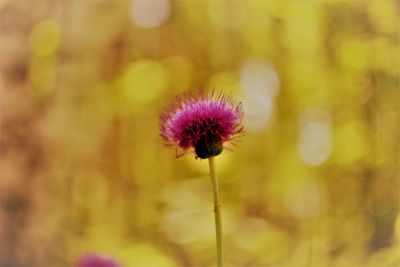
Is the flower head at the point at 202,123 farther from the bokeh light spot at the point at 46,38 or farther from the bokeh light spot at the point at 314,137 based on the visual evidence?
the bokeh light spot at the point at 46,38

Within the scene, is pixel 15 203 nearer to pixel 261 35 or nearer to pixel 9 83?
pixel 9 83

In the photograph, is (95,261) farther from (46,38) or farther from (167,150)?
(46,38)

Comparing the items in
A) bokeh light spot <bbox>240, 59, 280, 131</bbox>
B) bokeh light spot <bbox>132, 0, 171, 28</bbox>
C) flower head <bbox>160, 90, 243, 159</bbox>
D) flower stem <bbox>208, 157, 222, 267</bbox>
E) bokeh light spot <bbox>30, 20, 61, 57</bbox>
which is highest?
bokeh light spot <bbox>132, 0, 171, 28</bbox>

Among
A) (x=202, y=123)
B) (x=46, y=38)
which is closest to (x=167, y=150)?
(x=202, y=123)

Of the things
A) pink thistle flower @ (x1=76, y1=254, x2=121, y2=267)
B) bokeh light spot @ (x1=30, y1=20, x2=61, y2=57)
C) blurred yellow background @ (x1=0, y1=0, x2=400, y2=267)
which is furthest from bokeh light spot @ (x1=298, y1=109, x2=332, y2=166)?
bokeh light spot @ (x1=30, y1=20, x2=61, y2=57)

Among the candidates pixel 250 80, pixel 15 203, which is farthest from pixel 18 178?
pixel 250 80

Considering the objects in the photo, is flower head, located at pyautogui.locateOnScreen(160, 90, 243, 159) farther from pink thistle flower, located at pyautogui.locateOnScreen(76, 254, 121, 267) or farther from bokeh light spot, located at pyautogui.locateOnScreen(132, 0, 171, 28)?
pink thistle flower, located at pyautogui.locateOnScreen(76, 254, 121, 267)
